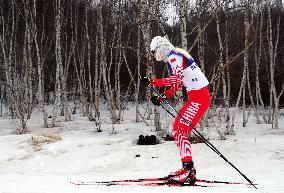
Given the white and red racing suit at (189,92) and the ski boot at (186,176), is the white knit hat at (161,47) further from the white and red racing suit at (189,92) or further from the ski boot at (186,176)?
the ski boot at (186,176)

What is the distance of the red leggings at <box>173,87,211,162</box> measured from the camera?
548 centimetres

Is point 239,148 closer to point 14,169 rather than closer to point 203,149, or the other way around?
point 203,149

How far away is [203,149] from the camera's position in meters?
9.63

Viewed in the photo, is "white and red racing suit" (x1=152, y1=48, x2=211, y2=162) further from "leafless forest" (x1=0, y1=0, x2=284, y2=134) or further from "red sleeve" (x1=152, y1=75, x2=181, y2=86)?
"leafless forest" (x1=0, y1=0, x2=284, y2=134)

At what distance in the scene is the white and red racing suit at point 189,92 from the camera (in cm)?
544

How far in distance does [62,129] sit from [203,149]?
842cm

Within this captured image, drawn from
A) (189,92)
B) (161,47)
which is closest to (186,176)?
(189,92)

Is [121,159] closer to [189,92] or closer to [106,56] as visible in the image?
[189,92]

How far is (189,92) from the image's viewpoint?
564cm

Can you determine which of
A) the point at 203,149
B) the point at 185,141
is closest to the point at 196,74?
the point at 185,141

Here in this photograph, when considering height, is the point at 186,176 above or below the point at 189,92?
below

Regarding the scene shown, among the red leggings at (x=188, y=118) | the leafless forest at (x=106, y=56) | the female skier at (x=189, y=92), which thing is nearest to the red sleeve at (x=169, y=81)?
the female skier at (x=189, y=92)

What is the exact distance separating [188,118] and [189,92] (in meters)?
0.38

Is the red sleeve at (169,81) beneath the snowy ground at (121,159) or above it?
above
